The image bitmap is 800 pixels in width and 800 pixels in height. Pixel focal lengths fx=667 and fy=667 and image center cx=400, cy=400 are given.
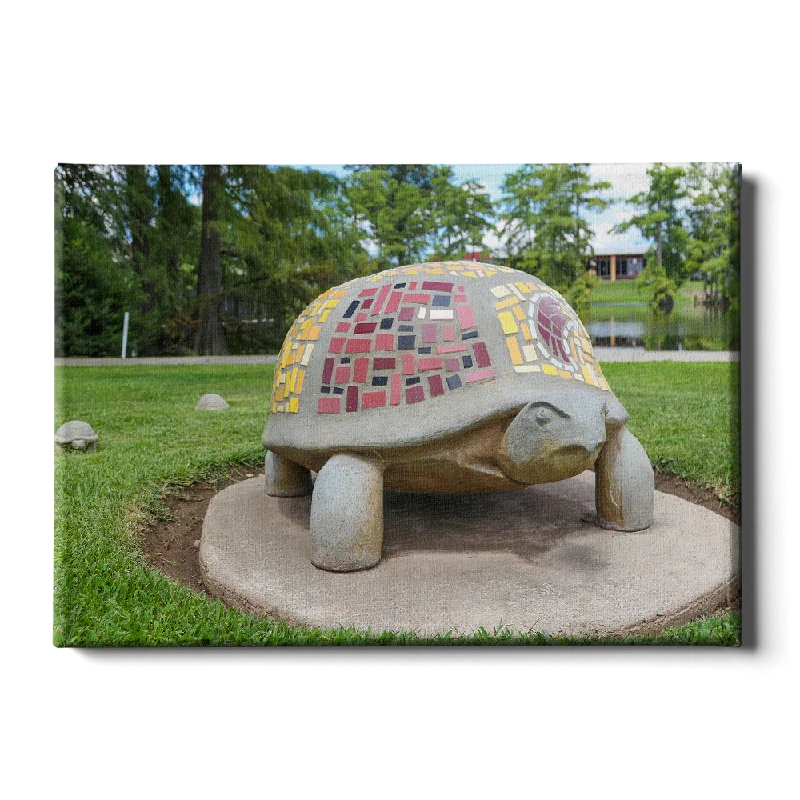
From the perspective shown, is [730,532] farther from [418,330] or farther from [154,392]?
[154,392]

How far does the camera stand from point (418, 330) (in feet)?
10.3

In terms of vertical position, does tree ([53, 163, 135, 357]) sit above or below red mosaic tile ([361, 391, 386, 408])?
above

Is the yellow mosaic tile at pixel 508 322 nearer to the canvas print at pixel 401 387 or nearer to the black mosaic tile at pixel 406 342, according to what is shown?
the canvas print at pixel 401 387

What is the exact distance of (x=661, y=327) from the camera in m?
3.50

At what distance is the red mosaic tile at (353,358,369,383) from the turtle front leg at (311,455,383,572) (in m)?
0.37

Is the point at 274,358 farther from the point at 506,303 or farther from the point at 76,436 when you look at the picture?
the point at 506,303

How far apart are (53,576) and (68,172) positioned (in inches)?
72.9

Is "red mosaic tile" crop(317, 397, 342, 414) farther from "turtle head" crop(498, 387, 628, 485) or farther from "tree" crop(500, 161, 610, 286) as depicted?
"tree" crop(500, 161, 610, 286)

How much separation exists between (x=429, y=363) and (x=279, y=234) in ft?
4.12

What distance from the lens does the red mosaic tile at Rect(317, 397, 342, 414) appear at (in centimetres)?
319

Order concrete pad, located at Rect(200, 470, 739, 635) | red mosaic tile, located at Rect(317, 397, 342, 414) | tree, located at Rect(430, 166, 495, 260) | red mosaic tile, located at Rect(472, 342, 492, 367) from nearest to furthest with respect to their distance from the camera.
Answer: concrete pad, located at Rect(200, 470, 739, 635) < red mosaic tile, located at Rect(472, 342, 492, 367) < red mosaic tile, located at Rect(317, 397, 342, 414) < tree, located at Rect(430, 166, 495, 260)

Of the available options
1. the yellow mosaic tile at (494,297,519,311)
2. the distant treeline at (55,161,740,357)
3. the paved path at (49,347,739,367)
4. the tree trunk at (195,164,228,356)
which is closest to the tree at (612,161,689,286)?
the distant treeline at (55,161,740,357)

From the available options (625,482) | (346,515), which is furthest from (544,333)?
(346,515)

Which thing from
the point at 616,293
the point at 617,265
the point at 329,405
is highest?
the point at 617,265
